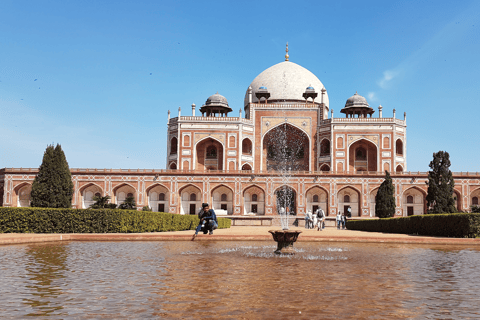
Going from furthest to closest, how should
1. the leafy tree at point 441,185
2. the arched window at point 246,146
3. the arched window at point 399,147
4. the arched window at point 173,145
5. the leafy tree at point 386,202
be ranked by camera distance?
the arched window at point 246,146 < the arched window at point 173,145 < the arched window at point 399,147 < the leafy tree at point 386,202 < the leafy tree at point 441,185

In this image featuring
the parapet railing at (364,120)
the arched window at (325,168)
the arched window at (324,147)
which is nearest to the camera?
the parapet railing at (364,120)

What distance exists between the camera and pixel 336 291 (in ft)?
15.7

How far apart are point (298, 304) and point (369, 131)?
42.3 m

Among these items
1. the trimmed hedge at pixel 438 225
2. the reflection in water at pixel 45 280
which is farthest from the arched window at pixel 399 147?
the reflection in water at pixel 45 280

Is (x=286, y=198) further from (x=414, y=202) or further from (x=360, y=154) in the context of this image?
(x=414, y=202)

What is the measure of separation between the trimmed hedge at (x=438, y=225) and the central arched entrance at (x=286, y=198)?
18440 millimetres

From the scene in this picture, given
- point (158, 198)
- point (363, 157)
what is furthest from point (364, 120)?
point (158, 198)

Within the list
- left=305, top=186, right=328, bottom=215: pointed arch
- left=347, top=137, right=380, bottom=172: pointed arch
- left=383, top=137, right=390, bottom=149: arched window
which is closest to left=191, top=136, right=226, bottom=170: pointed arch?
left=305, top=186, right=328, bottom=215: pointed arch

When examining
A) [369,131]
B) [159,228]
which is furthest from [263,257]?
[369,131]

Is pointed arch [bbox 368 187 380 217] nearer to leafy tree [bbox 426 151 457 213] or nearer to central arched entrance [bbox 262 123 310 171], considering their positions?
central arched entrance [bbox 262 123 310 171]

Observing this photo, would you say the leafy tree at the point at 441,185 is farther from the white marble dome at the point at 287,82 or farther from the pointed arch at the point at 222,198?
the white marble dome at the point at 287,82

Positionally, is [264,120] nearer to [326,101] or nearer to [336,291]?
[326,101]

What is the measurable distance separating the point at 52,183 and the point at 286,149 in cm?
3105

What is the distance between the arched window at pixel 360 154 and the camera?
45.6m
